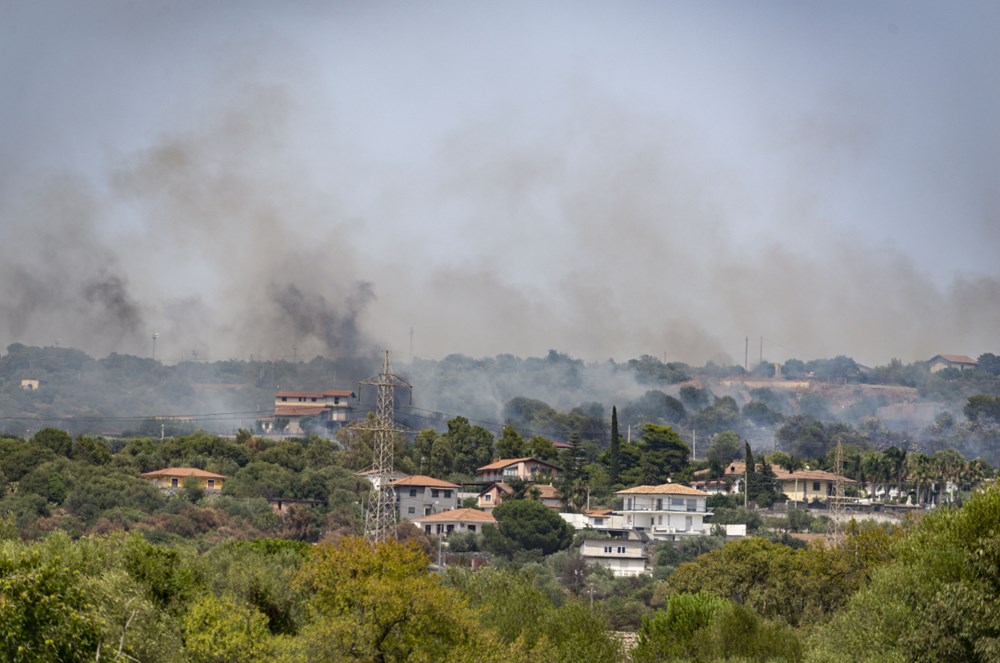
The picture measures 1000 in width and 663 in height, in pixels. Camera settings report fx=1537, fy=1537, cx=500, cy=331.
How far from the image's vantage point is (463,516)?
428ft

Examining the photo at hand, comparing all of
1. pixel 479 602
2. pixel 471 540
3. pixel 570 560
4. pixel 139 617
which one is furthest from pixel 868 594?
pixel 471 540

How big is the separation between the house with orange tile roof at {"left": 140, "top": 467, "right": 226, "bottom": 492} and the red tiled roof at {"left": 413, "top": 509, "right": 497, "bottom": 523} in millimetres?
17862

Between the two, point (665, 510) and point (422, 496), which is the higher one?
point (422, 496)

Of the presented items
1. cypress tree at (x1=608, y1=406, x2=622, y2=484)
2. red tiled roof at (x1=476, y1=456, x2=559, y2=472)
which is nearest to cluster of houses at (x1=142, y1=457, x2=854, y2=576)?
red tiled roof at (x1=476, y1=456, x2=559, y2=472)

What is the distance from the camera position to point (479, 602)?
55.4m

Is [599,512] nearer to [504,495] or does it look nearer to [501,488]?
[504,495]

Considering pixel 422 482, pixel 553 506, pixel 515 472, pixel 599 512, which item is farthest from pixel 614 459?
pixel 422 482

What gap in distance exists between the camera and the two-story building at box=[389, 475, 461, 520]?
140000 millimetres

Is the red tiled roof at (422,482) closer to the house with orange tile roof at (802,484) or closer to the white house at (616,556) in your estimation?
the white house at (616,556)

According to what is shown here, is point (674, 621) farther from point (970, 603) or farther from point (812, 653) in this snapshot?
point (970, 603)

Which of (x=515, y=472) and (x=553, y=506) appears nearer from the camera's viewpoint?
(x=553, y=506)

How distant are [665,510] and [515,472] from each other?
22916 mm

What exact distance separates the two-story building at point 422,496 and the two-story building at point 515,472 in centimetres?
1107

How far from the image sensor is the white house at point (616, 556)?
118500 mm
